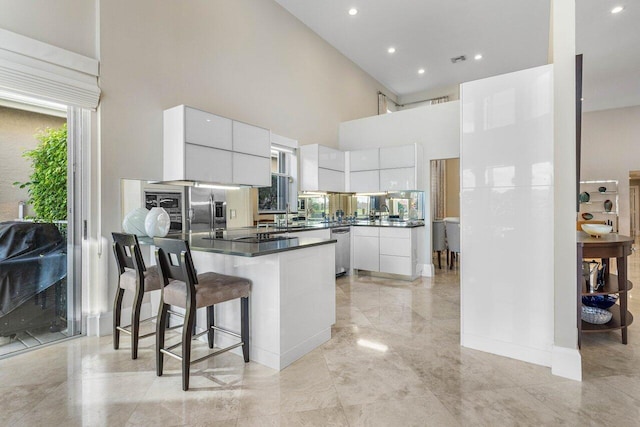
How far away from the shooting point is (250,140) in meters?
4.08

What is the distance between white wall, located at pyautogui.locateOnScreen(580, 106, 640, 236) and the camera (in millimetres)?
9258

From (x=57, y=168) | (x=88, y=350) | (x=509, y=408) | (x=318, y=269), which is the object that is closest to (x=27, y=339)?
(x=88, y=350)

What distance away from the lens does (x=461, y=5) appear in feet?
16.3

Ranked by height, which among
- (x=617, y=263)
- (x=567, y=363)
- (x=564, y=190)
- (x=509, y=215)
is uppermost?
(x=564, y=190)

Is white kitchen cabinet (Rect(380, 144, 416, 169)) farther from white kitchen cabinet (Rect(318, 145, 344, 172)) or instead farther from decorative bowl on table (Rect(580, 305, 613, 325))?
decorative bowl on table (Rect(580, 305, 613, 325))

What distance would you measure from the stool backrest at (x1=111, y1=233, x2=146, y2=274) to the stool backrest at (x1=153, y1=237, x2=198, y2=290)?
0.29 metres

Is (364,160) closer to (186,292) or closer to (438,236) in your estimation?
(438,236)

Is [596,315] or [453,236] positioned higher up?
[453,236]

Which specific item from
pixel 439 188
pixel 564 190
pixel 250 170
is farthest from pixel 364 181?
pixel 564 190

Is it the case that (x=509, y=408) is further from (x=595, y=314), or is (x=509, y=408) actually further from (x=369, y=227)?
(x=369, y=227)

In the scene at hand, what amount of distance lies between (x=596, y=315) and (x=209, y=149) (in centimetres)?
402

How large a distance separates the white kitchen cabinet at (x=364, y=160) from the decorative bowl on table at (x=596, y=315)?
3.76 meters

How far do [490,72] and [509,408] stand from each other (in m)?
7.56

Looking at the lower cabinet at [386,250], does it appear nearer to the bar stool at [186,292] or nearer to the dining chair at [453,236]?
the dining chair at [453,236]
